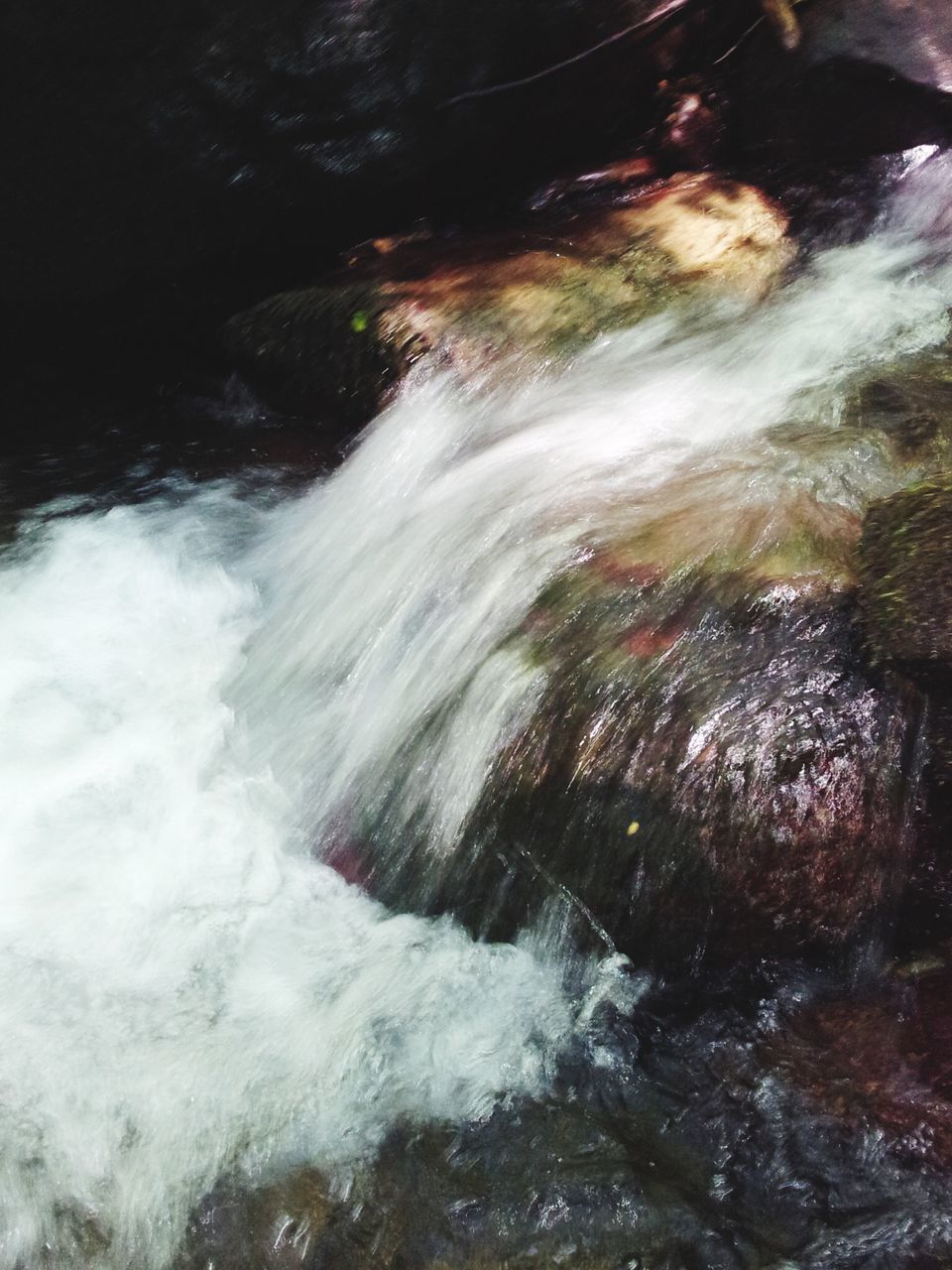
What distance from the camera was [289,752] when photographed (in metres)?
3.53

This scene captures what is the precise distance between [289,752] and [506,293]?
101 inches

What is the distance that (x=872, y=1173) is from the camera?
213 cm

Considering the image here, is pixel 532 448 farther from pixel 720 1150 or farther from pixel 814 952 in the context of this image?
pixel 720 1150

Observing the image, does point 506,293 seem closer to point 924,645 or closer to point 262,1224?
point 924,645

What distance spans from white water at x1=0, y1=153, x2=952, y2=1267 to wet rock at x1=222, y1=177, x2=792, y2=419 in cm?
26

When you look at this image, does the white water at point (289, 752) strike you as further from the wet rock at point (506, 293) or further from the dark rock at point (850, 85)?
the dark rock at point (850, 85)

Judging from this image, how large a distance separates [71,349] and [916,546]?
15.8 ft

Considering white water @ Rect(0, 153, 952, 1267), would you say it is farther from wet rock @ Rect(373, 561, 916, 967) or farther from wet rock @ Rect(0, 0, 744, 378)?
wet rock @ Rect(0, 0, 744, 378)

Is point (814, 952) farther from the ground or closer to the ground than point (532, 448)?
closer to the ground

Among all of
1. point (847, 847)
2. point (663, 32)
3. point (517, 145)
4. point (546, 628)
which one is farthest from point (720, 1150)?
Answer: point (663, 32)

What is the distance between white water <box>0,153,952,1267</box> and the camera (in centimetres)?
249

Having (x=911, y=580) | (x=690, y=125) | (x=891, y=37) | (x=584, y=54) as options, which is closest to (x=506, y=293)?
(x=584, y=54)

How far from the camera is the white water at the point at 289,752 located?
249 centimetres

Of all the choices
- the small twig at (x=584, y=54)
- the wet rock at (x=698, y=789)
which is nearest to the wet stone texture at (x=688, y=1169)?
the wet rock at (x=698, y=789)
